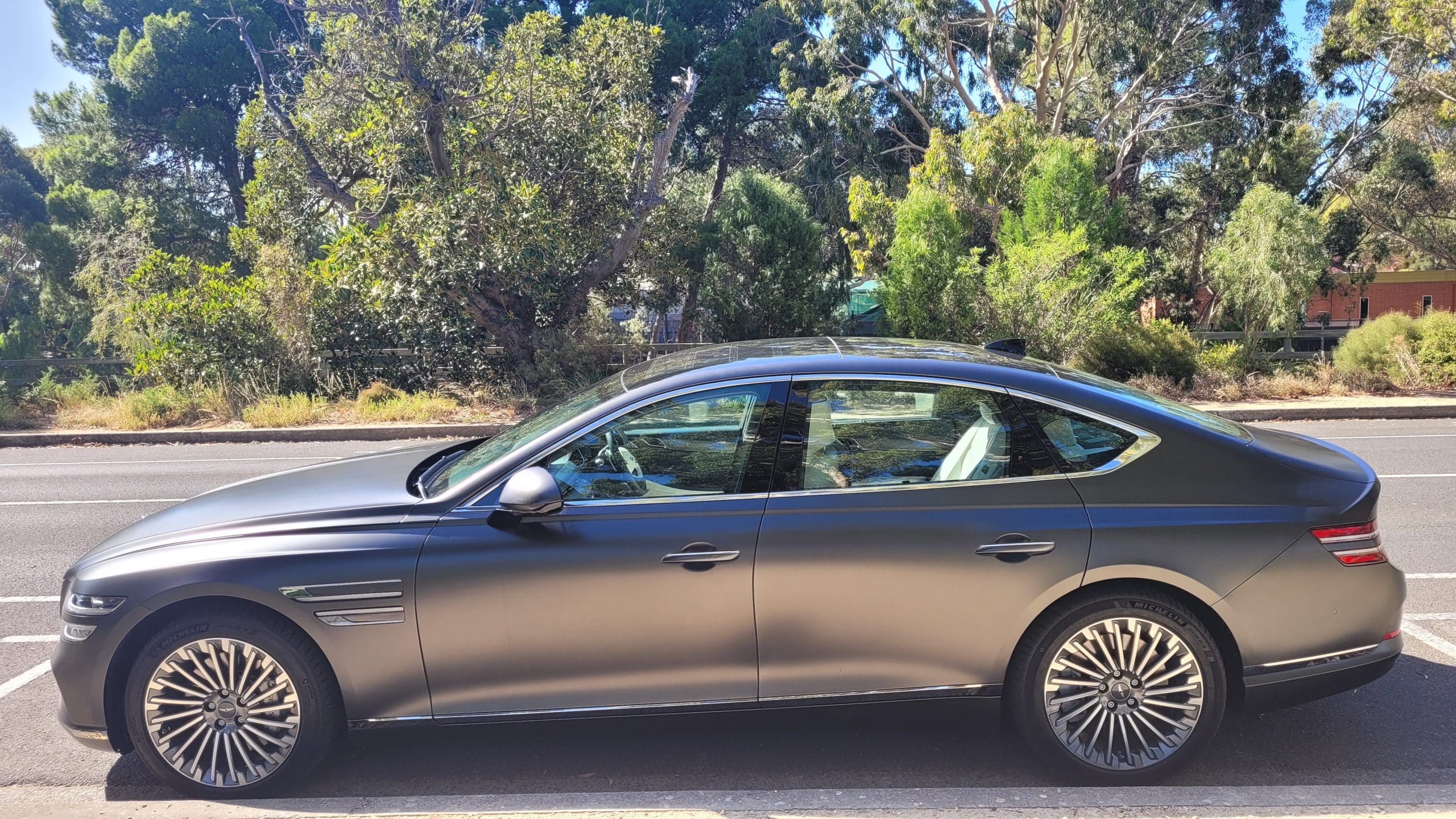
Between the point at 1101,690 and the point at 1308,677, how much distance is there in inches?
30.2

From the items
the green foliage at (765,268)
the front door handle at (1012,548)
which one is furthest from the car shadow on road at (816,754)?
the green foliage at (765,268)

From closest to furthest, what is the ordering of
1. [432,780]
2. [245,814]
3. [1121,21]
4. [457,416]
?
1. [245,814]
2. [432,780]
3. [457,416]
4. [1121,21]

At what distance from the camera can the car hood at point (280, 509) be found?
355cm

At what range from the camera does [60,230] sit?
90.2 ft

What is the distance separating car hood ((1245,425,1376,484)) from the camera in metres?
3.66

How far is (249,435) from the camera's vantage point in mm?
14703

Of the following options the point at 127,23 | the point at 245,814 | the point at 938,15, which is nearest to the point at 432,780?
the point at 245,814

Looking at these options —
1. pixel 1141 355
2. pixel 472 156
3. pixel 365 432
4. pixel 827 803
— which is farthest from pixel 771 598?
pixel 472 156

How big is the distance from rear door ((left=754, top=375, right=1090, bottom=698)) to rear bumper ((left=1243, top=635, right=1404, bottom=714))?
0.79 metres

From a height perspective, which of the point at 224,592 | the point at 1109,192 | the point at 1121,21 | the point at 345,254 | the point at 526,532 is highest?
the point at 1121,21

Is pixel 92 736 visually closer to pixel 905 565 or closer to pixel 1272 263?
pixel 905 565

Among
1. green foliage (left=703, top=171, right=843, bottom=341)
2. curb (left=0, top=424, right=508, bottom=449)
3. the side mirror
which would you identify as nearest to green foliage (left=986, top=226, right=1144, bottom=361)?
green foliage (left=703, top=171, right=843, bottom=341)

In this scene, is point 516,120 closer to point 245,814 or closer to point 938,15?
point 938,15

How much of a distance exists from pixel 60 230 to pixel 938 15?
81.0ft
